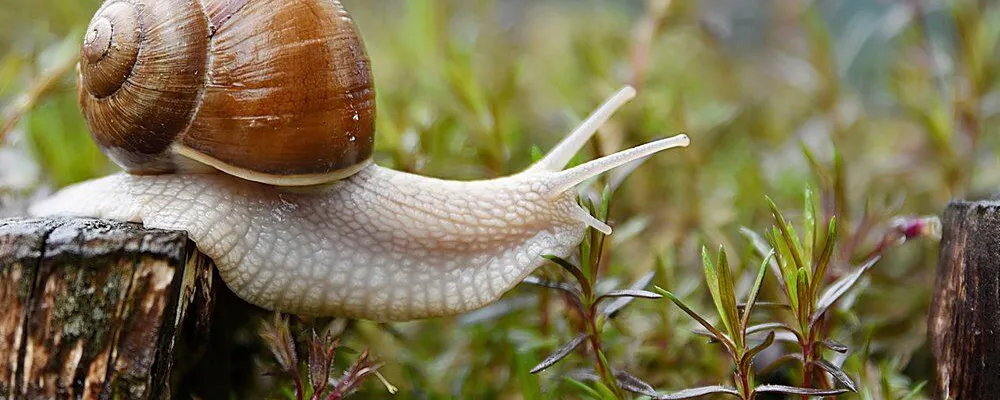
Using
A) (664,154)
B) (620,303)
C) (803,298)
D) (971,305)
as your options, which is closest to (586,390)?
(620,303)

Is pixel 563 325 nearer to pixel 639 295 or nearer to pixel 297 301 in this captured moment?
pixel 639 295

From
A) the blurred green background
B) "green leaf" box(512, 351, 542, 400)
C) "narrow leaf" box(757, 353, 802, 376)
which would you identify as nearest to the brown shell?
the blurred green background

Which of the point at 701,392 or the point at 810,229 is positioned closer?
the point at 701,392

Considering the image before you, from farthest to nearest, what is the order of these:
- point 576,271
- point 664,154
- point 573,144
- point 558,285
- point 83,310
Answer: point 664,154, point 573,144, point 558,285, point 576,271, point 83,310

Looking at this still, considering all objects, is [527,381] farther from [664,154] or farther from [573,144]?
[664,154]

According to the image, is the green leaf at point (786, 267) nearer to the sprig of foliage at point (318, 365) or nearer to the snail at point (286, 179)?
the snail at point (286, 179)

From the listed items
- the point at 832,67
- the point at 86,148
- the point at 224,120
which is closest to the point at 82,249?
the point at 224,120

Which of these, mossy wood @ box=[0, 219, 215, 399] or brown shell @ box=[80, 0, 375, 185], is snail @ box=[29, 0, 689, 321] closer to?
brown shell @ box=[80, 0, 375, 185]
